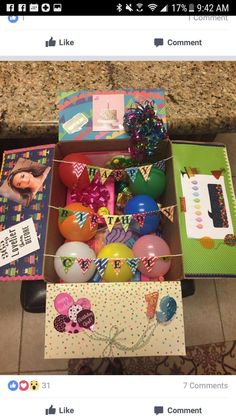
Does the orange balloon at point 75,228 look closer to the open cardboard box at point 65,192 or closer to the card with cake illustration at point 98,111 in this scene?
the open cardboard box at point 65,192

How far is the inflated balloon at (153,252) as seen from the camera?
5.34 ft

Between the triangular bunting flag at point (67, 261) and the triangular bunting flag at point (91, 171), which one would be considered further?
the triangular bunting flag at point (91, 171)

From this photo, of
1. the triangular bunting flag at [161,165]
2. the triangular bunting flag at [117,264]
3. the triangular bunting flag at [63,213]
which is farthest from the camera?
the triangular bunting flag at [161,165]

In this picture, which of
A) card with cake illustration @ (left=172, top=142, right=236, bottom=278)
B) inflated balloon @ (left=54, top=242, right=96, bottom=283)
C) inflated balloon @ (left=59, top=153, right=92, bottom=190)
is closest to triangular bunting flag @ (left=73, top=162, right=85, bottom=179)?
inflated balloon @ (left=59, top=153, right=92, bottom=190)

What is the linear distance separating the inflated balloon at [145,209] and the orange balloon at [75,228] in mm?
192

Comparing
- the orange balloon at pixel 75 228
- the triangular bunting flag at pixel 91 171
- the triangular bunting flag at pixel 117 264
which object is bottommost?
the triangular bunting flag at pixel 117 264

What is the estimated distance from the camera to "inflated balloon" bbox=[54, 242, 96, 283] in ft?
5.21
